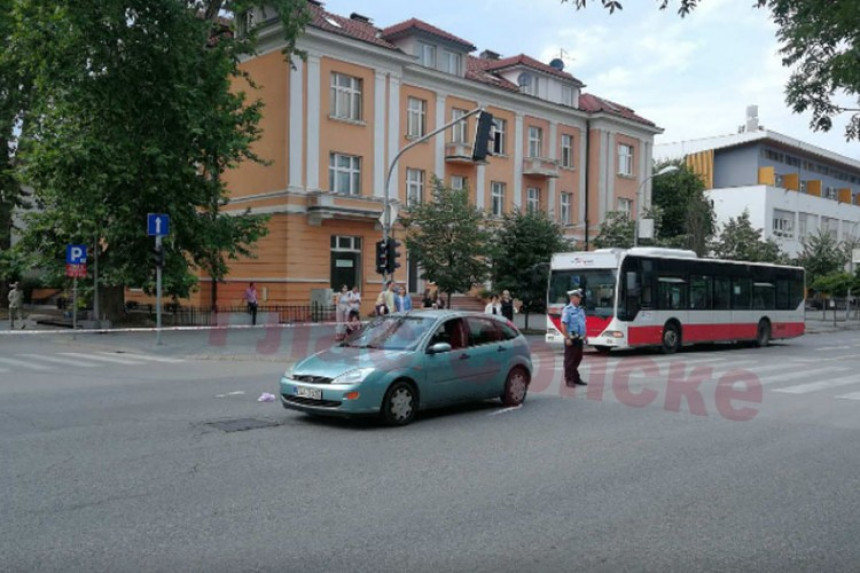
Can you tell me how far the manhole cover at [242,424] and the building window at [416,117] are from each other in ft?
95.6

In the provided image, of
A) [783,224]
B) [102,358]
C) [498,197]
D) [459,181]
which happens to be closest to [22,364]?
[102,358]

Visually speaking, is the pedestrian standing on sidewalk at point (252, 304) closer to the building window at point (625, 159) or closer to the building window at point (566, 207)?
the building window at point (566, 207)

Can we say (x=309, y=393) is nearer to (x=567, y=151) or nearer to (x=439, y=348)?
(x=439, y=348)

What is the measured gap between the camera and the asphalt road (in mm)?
5164

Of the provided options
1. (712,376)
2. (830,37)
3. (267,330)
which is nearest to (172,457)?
(830,37)

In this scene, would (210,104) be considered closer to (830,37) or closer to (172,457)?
(172,457)

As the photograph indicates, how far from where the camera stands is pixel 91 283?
2741 centimetres

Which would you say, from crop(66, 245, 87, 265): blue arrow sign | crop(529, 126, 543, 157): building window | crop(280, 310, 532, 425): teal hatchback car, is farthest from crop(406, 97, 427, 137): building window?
crop(280, 310, 532, 425): teal hatchback car

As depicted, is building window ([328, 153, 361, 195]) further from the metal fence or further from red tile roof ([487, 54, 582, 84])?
red tile roof ([487, 54, 582, 84])

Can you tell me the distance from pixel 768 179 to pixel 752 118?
9896 millimetres

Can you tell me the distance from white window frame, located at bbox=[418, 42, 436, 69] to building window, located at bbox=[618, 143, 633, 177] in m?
16.4

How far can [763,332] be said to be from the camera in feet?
88.5

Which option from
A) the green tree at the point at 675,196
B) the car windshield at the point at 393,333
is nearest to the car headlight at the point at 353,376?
the car windshield at the point at 393,333

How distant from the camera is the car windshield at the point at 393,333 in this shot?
10.4 metres
